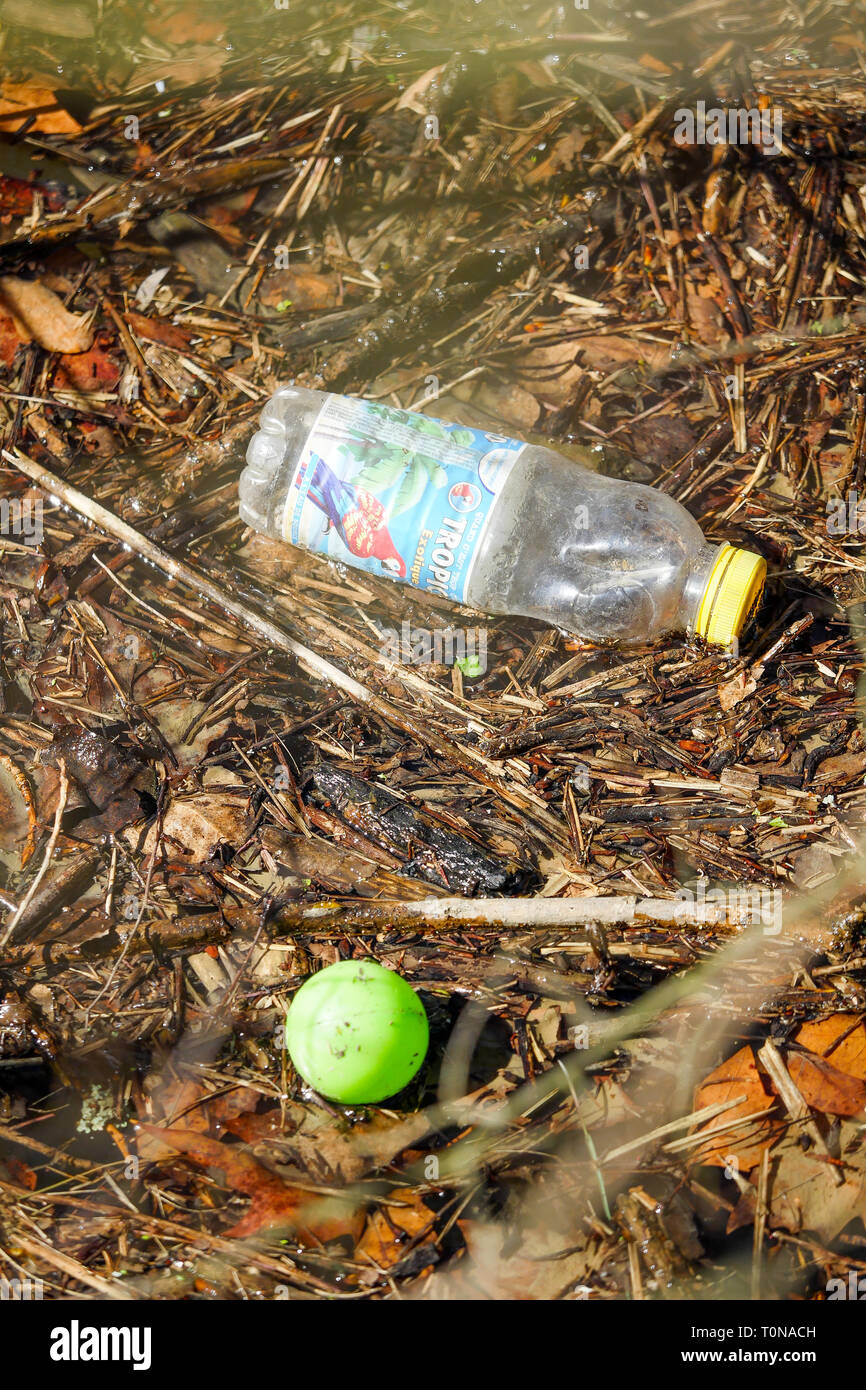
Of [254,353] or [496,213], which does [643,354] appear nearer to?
[496,213]

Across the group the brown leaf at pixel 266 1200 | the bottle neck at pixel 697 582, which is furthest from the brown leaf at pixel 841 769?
the brown leaf at pixel 266 1200

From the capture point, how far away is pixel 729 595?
9.98ft

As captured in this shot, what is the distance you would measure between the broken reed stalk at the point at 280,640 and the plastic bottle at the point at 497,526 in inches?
14.1

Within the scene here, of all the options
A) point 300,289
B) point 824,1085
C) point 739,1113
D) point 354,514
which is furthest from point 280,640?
point 824,1085

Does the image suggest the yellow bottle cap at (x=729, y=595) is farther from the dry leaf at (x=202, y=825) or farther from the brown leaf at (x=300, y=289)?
the brown leaf at (x=300, y=289)

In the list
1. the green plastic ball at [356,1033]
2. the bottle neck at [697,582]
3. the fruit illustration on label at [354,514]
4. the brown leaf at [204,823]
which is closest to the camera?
the green plastic ball at [356,1033]

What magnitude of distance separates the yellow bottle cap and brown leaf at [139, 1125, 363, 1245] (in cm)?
204

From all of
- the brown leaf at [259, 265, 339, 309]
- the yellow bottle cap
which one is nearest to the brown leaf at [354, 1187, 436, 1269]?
the yellow bottle cap

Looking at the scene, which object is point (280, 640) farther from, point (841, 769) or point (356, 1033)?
point (841, 769)

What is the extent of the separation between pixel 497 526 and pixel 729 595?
2.65ft

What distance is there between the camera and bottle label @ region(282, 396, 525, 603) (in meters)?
3.19

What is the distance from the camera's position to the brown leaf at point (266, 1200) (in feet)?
8.08

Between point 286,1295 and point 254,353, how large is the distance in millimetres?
3410

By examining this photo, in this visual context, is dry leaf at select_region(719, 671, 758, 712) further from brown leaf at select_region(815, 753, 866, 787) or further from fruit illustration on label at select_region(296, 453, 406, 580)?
fruit illustration on label at select_region(296, 453, 406, 580)
